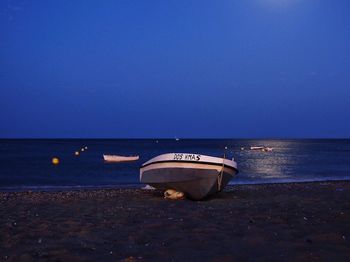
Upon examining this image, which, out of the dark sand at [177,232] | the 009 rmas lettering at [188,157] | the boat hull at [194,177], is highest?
the 009 rmas lettering at [188,157]

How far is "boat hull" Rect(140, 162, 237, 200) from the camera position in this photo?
45.8ft

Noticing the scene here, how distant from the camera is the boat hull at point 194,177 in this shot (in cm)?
1395

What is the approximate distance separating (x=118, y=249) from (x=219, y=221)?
3.03 m

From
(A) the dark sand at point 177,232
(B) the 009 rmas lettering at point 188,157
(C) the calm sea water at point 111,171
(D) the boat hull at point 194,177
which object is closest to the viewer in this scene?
(A) the dark sand at point 177,232

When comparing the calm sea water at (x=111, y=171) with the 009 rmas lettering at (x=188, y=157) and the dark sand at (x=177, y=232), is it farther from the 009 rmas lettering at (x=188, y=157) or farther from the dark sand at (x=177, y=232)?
the dark sand at (x=177, y=232)

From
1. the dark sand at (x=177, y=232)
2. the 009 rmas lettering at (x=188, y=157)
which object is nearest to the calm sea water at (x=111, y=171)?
the 009 rmas lettering at (x=188, y=157)

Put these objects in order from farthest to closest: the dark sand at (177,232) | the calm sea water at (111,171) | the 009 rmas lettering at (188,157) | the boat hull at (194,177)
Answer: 1. the calm sea water at (111,171)
2. the 009 rmas lettering at (188,157)
3. the boat hull at (194,177)
4. the dark sand at (177,232)

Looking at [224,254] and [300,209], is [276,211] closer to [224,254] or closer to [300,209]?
[300,209]

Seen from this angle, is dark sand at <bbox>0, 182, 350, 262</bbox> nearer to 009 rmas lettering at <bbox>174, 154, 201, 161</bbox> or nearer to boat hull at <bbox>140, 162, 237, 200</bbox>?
boat hull at <bbox>140, 162, 237, 200</bbox>

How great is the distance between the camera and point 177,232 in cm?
829

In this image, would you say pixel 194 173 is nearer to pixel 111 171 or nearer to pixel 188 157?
pixel 188 157

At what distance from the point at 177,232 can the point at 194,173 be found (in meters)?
5.67

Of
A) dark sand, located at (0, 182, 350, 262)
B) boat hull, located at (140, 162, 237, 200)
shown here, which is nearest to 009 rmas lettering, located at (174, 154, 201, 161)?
boat hull, located at (140, 162, 237, 200)

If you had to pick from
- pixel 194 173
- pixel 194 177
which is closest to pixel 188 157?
pixel 194 173
